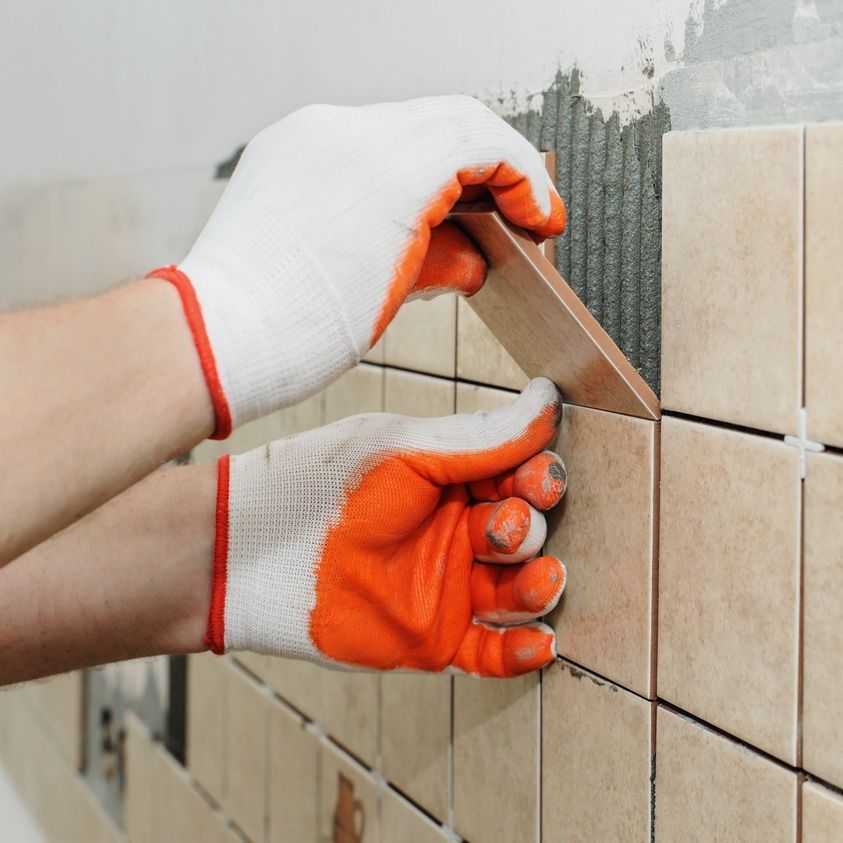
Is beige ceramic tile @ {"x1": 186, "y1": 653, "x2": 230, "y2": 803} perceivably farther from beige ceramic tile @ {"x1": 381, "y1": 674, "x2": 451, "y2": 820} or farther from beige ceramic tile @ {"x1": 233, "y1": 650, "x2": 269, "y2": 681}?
beige ceramic tile @ {"x1": 381, "y1": 674, "x2": 451, "y2": 820}

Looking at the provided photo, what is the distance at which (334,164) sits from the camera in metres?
0.76

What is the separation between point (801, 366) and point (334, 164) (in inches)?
14.3

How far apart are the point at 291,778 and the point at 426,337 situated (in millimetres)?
730

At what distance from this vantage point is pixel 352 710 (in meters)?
1.37

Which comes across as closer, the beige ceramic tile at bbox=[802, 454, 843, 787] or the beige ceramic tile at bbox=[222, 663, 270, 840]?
the beige ceramic tile at bbox=[802, 454, 843, 787]

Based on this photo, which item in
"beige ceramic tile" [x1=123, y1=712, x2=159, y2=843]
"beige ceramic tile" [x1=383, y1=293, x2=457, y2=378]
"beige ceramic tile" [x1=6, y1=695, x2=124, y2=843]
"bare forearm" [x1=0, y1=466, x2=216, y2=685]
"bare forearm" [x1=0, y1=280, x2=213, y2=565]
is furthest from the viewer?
"beige ceramic tile" [x1=6, y1=695, x2=124, y2=843]

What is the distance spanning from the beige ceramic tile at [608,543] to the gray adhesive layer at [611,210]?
7 centimetres

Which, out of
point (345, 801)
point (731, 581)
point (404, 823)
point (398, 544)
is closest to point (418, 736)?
point (404, 823)

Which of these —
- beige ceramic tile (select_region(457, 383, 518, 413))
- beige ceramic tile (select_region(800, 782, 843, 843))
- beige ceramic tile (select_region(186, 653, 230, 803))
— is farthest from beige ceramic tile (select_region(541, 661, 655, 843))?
beige ceramic tile (select_region(186, 653, 230, 803))

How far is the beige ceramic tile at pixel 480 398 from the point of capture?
3.47ft

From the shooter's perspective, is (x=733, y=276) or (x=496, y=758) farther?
(x=496, y=758)

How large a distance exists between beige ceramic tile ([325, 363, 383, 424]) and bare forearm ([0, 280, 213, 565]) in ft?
1.81

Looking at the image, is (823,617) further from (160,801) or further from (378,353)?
(160,801)

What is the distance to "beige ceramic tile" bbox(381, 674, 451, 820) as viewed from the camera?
120 centimetres
